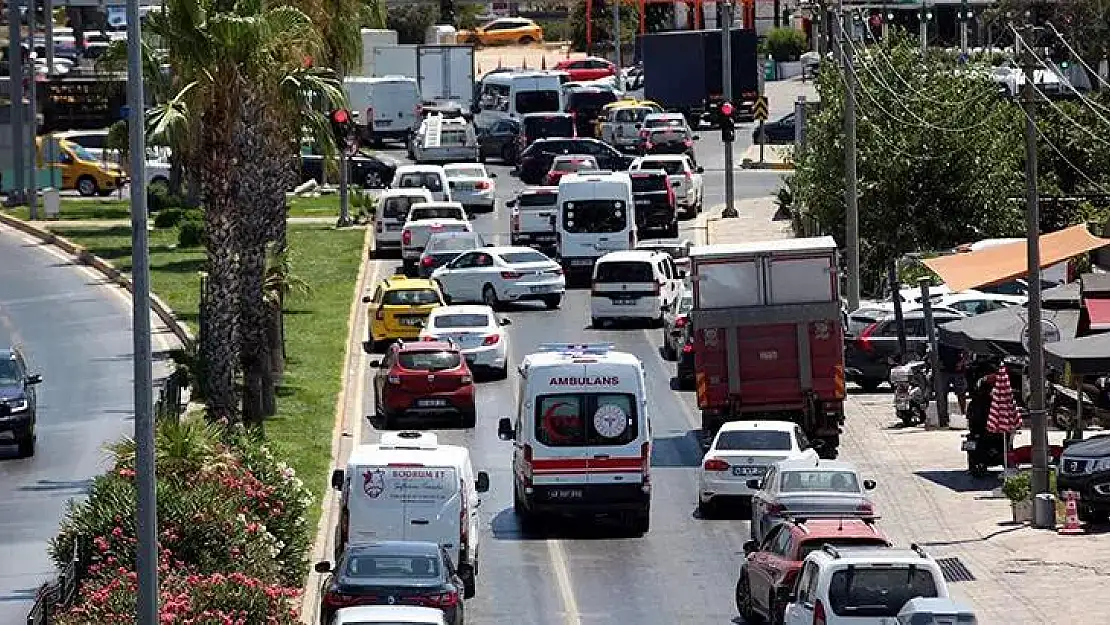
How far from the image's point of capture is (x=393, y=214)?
64.0m

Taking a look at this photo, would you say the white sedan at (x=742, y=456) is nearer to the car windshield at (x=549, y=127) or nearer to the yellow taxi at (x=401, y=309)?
the yellow taxi at (x=401, y=309)

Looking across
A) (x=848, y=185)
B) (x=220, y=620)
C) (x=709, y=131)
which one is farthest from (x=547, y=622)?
(x=709, y=131)

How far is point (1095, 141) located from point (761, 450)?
31.9m

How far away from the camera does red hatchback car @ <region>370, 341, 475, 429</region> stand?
139ft

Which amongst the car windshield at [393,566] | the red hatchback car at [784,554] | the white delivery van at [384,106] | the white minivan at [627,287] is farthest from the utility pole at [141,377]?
the white delivery van at [384,106]

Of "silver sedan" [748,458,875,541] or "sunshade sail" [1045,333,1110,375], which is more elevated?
"sunshade sail" [1045,333,1110,375]

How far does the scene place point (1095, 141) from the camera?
209 ft

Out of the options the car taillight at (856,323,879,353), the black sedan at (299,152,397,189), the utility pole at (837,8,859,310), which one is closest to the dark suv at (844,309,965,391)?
the car taillight at (856,323,879,353)

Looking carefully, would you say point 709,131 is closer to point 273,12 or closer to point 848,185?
point 848,185

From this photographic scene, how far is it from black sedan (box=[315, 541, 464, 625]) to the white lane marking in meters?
3.08

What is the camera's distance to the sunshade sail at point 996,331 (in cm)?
3997

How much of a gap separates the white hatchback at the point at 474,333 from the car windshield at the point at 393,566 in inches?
829

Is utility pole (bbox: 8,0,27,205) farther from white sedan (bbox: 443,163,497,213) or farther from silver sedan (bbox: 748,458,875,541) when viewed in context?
silver sedan (bbox: 748,458,875,541)

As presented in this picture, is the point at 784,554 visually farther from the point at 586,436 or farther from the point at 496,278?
the point at 496,278
